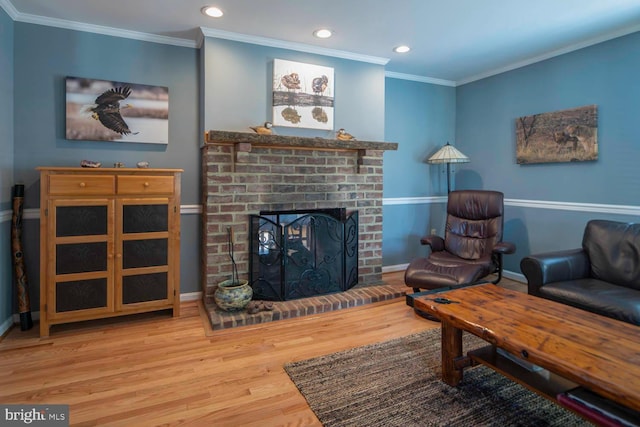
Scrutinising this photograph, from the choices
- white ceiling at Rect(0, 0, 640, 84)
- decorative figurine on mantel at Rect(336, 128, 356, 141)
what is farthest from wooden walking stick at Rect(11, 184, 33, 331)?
decorative figurine on mantel at Rect(336, 128, 356, 141)

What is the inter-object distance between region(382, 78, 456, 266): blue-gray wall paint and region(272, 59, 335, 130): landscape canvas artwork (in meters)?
1.06

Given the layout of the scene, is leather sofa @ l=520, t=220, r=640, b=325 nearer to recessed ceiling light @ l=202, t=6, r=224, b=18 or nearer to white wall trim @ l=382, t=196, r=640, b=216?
white wall trim @ l=382, t=196, r=640, b=216

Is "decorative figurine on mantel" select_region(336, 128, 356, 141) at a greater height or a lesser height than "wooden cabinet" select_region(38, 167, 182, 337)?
greater

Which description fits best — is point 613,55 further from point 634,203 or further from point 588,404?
point 588,404

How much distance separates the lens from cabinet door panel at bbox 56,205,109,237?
254 centimetres

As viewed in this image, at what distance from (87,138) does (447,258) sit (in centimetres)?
350

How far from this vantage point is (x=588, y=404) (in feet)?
4.29

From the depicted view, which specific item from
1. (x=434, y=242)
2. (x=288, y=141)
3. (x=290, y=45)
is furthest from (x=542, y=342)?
(x=290, y=45)

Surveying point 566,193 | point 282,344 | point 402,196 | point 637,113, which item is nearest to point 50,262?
point 282,344

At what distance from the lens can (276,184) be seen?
3.24 metres

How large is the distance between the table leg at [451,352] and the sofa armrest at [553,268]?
3.71ft

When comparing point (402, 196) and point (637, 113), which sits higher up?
point (637, 113)

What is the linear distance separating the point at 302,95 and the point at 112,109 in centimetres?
169

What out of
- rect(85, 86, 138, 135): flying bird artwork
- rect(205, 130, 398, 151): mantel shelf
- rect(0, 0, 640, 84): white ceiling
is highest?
rect(0, 0, 640, 84): white ceiling
